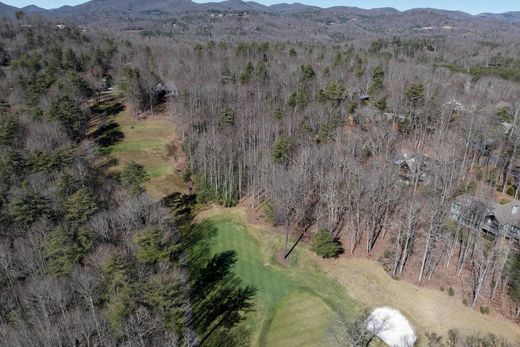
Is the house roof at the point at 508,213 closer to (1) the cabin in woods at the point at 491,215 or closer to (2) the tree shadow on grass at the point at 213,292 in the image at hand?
(1) the cabin in woods at the point at 491,215

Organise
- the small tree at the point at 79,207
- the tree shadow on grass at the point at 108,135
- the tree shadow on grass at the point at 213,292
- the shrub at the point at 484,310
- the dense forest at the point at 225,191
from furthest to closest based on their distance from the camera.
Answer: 1. the tree shadow on grass at the point at 108,135
2. the small tree at the point at 79,207
3. the shrub at the point at 484,310
4. the tree shadow on grass at the point at 213,292
5. the dense forest at the point at 225,191

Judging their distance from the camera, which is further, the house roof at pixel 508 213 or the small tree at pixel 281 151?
the small tree at pixel 281 151

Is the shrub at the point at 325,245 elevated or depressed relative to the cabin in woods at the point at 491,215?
depressed

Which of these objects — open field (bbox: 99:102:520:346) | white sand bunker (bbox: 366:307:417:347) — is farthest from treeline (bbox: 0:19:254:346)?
white sand bunker (bbox: 366:307:417:347)

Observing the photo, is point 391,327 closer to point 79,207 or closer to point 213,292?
point 213,292

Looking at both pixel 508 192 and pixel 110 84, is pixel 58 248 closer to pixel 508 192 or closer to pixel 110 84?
pixel 508 192

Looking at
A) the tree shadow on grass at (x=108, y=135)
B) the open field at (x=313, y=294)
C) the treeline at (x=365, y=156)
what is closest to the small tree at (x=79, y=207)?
the open field at (x=313, y=294)

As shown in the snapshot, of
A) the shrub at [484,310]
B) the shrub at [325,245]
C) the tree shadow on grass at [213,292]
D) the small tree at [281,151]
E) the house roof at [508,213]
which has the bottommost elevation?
the tree shadow on grass at [213,292]

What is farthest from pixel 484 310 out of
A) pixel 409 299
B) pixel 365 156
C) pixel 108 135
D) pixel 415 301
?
pixel 108 135

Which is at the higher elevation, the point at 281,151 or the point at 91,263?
the point at 281,151
